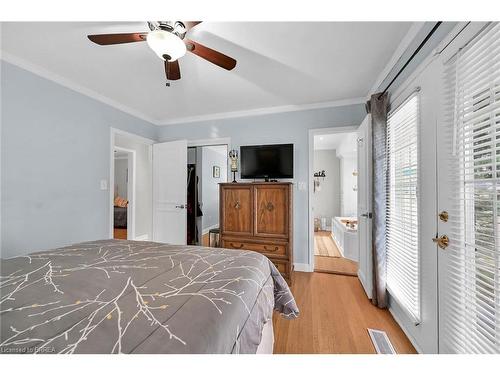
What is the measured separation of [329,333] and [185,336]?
158cm

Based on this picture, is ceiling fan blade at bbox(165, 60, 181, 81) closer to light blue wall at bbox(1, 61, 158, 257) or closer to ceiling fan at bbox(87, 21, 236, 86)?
ceiling fan at bbox(87, 21, 236, 86)

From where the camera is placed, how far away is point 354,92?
2641 mm

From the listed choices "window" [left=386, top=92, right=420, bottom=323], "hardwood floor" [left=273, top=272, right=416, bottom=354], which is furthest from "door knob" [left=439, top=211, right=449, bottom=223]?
"hardwood floor" [left=273, top=272, right=416, bottom=354]

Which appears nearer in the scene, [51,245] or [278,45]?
[278,45]

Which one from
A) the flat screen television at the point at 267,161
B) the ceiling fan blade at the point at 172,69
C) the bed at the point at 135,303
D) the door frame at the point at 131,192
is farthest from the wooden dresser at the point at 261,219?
the door frame at the point at 131,192

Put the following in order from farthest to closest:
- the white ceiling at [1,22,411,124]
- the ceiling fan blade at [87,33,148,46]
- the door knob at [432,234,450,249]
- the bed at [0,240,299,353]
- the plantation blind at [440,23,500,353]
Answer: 1. the white ceiling at [1,22,411,124]
2. the ceiling fan blade at [87,33,148,46]
3. the door knob at [432,234,450,249]
4. the plantation blind at [440,23,500,353]
5. the bed at [0,240,299,353]

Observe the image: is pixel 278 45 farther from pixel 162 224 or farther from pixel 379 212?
pixel 162 224

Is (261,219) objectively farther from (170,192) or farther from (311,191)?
(170,192)

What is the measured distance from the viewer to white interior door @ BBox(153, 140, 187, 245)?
346 cm

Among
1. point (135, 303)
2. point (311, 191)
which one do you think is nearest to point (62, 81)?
point (135, 303)

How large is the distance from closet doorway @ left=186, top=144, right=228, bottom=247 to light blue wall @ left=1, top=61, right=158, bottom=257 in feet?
4.65

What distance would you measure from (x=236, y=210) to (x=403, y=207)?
184 centimetres

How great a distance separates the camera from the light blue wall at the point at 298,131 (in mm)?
2928
